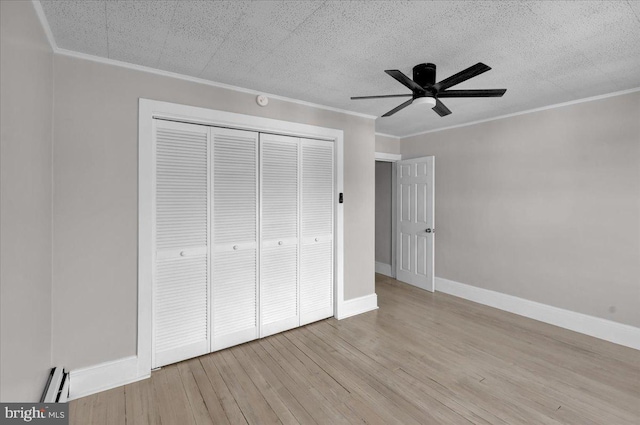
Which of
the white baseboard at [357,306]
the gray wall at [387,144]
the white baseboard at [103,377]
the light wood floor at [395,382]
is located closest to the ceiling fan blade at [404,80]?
the light wood floor at [395,382]

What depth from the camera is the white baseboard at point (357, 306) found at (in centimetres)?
355

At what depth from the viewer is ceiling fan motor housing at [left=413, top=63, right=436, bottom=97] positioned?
2.26 m

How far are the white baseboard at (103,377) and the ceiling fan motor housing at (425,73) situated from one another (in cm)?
310

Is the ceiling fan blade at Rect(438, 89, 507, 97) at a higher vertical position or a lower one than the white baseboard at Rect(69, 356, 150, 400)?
higher

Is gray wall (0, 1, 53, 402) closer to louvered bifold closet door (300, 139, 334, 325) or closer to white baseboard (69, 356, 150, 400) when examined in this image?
white baseboard (69, 356, 150, 400)

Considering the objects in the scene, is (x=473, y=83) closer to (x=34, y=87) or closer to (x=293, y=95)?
(x=293, y=95)

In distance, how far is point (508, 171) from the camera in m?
3.79

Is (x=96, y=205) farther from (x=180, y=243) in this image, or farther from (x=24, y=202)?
(x=24, y=202)

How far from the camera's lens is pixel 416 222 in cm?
478

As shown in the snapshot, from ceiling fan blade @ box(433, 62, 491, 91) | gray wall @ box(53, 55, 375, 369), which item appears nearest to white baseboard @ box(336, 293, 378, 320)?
gray wall @ box(53, 55, 375, 369)

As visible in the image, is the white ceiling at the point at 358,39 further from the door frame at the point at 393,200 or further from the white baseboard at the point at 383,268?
the white baseboard at the point at 383,268

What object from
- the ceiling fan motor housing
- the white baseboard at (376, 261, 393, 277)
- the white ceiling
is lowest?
the white baseboard at (376, 261, 393, 277)

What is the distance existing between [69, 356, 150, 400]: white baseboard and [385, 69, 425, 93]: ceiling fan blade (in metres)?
2.81

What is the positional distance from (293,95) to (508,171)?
2848 millimetres
